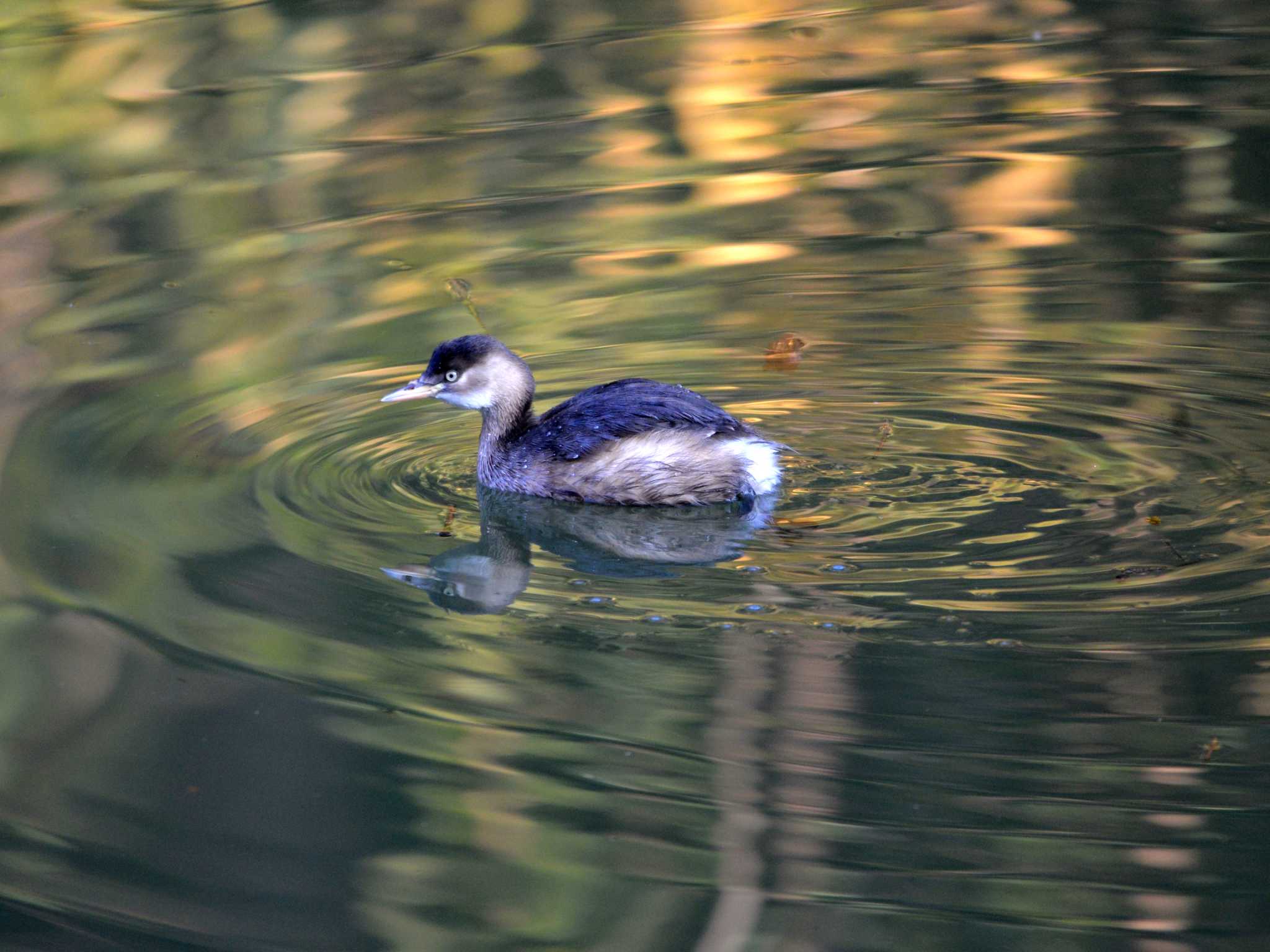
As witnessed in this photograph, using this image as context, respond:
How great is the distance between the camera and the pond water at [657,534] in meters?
3.48

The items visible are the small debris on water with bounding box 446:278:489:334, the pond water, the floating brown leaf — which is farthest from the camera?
the small debris on water with bounding box 446:278:489:334

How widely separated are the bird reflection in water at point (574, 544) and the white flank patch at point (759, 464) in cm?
5

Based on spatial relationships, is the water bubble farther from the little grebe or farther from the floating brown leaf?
the floating brown leaf

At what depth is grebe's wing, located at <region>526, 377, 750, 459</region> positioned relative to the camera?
5.34 m

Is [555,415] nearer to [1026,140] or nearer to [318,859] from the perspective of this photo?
[318,859]

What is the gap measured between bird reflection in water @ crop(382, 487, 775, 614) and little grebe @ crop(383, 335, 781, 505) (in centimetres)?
6

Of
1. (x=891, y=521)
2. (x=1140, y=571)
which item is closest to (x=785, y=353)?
(x=891, y=521)

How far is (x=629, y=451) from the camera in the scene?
5363mm

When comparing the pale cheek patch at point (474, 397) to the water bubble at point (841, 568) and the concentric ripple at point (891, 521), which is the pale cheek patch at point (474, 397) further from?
the water bubble at point (841, 568)

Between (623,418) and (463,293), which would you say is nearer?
(623,418)

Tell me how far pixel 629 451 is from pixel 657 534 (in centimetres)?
32

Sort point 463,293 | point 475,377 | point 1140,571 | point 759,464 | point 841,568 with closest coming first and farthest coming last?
point 1140,571
point 841,568
point 759,464
point 475,377
point 463,293

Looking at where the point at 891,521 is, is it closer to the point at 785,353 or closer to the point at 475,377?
the point at 475,377

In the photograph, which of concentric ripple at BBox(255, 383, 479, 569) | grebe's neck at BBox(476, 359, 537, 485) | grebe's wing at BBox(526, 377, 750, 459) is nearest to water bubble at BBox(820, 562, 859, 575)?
grebe's wing at BBox(526, 377, 750, 459)
